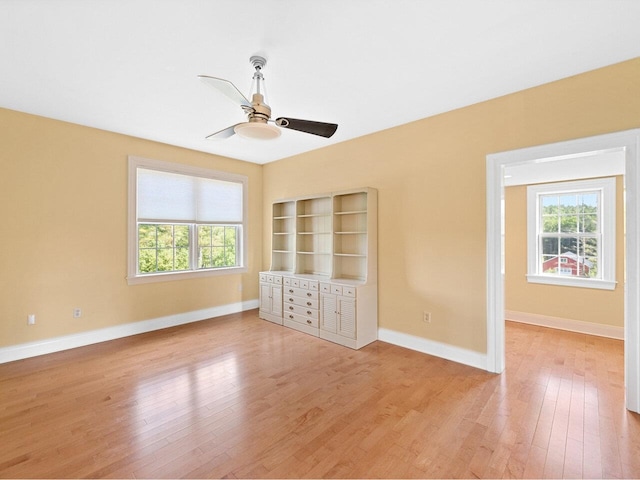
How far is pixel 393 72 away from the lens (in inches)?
99.8

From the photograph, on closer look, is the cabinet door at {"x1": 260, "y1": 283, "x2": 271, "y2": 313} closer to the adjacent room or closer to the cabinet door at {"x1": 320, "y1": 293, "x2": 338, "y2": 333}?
the adjacent room

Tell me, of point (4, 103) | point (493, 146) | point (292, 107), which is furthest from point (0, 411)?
point (493, 146)

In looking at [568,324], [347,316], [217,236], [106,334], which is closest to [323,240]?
[347,316]

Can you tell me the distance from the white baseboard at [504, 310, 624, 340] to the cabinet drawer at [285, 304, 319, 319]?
348 cm

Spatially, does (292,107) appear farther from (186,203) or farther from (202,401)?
(202,401)

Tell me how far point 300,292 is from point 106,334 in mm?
2673

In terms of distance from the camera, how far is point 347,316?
12.2 ft

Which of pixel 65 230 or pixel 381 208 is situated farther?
pixel 381 208

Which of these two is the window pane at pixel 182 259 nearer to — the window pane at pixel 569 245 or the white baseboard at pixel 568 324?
the white baseboard at pixel 568 324

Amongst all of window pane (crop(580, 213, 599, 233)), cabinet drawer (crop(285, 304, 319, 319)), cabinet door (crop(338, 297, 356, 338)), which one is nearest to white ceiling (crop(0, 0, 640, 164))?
cabinet door (crop(338, 297, 356, 338))

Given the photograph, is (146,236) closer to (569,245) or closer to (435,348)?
(435,348)

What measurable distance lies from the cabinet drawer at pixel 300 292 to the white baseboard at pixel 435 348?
1.02 metres

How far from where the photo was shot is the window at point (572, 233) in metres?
4.39

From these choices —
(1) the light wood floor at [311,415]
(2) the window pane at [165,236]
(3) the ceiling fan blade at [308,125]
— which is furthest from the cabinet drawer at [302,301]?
(3) the ceiling fan blade at [308,125]
